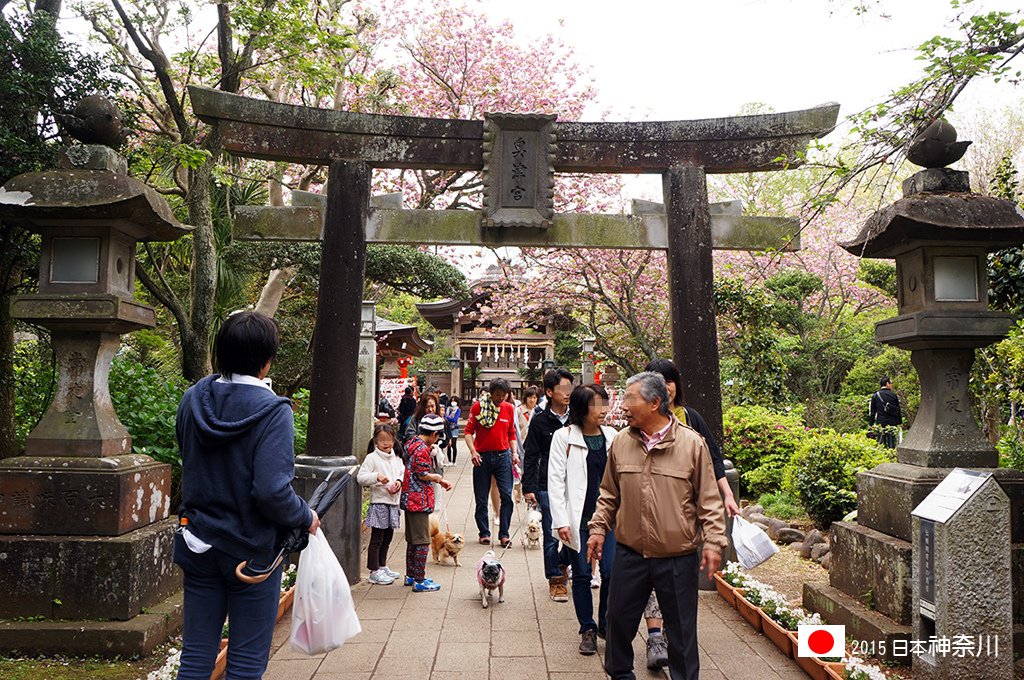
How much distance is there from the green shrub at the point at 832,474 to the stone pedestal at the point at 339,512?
5253mm

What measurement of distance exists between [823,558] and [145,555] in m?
6.17

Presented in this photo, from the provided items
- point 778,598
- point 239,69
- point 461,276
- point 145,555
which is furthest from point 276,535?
point 461,276

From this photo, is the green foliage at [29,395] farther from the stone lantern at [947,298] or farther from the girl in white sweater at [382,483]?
the stone lantern at [947,298]

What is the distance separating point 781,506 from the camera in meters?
9.65

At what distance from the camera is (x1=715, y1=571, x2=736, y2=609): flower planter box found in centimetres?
591

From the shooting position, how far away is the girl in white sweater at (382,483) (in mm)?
6363

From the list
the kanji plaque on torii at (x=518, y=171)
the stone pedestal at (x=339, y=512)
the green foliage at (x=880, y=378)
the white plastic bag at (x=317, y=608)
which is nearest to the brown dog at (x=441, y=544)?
the stone pedestal at (x=339, y=512)

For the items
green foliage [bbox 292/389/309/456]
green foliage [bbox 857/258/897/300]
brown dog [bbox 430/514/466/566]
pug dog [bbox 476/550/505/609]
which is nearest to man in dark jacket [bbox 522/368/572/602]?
pug dog [bbox 476/550/505/609]

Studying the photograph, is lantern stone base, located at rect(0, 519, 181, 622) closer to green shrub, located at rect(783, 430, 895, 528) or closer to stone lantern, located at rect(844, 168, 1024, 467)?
stone lantern, located at rect(844, 168, 1024, 467)

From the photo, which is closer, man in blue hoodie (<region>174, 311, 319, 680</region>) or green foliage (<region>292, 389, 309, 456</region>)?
man in blue hoodie (<region>174, 311, 319, 680</region>)

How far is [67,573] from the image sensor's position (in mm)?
4348

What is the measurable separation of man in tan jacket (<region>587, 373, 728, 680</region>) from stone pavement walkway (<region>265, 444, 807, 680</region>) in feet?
2.87

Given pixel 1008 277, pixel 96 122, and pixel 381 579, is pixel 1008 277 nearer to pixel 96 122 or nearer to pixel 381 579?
pixel 381 579

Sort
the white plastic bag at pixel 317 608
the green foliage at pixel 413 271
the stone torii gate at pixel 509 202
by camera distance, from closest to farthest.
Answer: the white plastic bag at pixel 317 608 < the stone torii gate at pixel 509 202 < the green foliage at pixel 413 271
